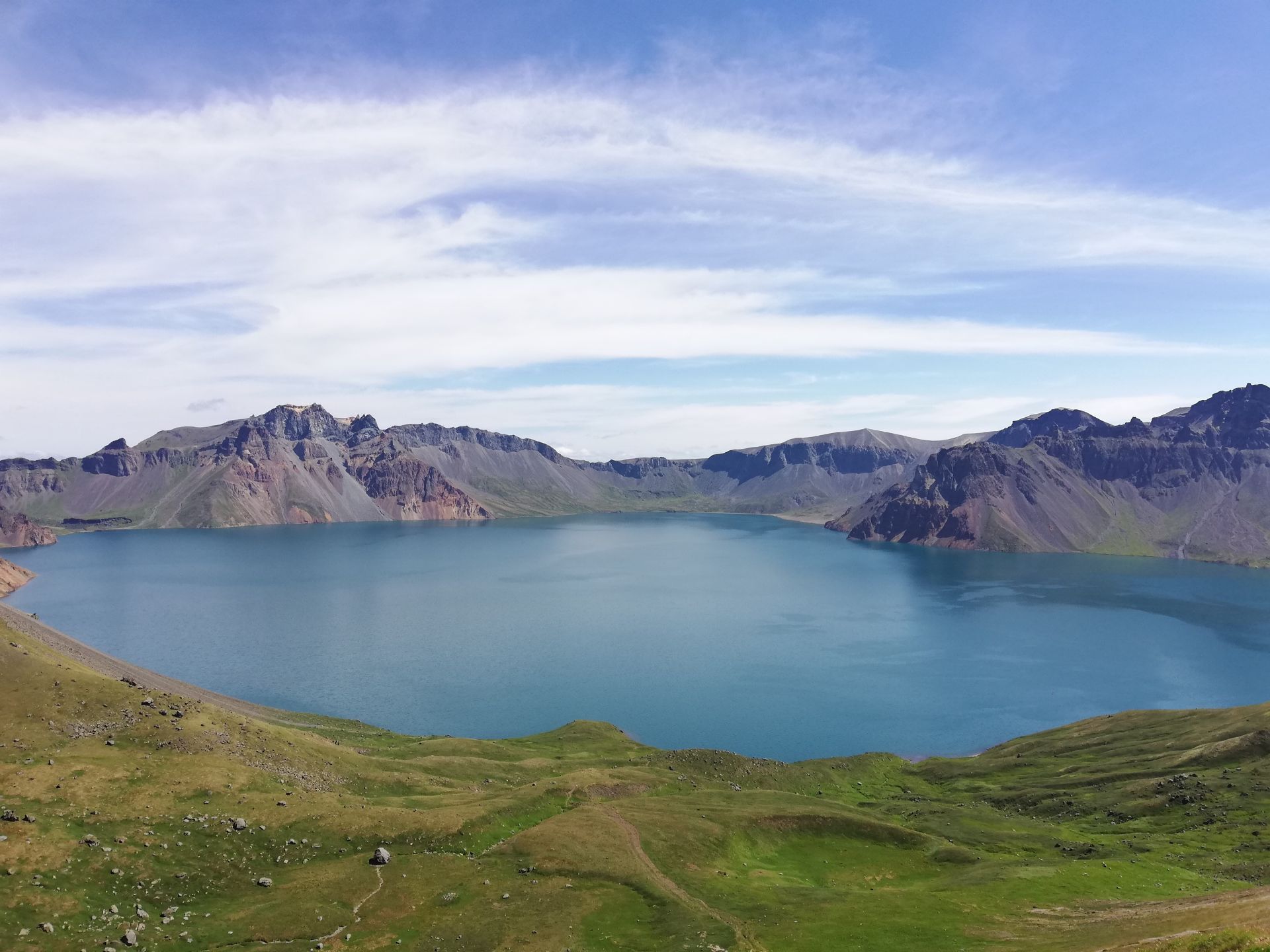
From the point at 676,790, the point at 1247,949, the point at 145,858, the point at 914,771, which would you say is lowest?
the point at 914,771

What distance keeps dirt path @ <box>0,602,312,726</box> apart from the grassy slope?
105 ft

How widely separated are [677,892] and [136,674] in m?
124

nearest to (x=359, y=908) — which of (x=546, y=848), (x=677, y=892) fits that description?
(x=546, y=848)

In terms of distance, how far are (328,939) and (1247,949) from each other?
184 feet

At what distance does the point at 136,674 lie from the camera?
144 meters

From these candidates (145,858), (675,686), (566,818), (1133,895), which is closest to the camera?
(145,858)

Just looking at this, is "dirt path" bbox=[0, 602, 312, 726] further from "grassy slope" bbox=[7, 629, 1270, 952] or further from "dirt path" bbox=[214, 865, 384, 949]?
"dirt path" bbox=[214, 865, 384, 949]

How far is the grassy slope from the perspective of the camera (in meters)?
57.6

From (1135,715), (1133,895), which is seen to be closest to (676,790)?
(1133,895)

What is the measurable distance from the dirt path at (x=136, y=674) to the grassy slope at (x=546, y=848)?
31.9 meters

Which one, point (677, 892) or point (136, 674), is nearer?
point (677, 892)

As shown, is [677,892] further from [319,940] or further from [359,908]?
[319,940]

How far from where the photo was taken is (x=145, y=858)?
61.8m

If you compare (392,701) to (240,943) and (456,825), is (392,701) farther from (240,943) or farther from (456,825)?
(240,943)
